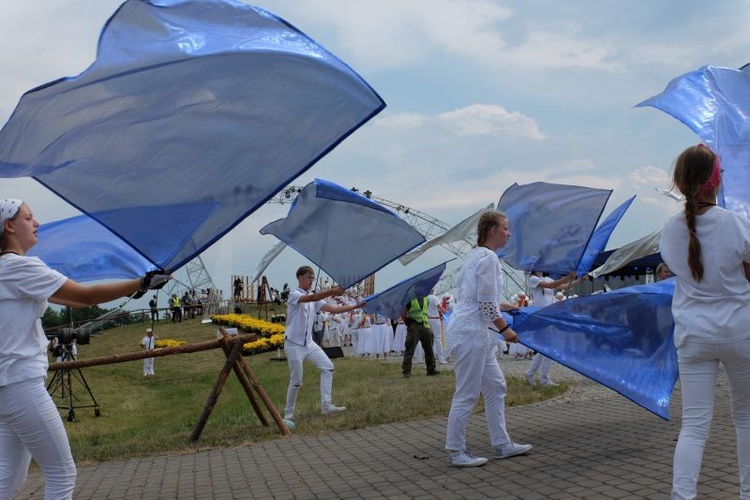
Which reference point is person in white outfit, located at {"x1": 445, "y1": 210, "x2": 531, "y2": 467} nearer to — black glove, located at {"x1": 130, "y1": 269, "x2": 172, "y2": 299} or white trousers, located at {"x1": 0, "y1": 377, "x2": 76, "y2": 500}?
black glove, located at {"x1": 130, "y1": 269, "x2": 172, "y2": 299}

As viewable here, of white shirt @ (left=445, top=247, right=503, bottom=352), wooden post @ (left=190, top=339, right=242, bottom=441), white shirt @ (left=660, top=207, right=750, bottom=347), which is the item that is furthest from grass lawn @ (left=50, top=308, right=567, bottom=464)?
white shirt @ (left=660, top=207, right=750, bottom=347)

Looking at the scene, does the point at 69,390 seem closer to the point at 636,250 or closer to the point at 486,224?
the point at 486,224

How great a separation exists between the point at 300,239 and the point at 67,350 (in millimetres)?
8243

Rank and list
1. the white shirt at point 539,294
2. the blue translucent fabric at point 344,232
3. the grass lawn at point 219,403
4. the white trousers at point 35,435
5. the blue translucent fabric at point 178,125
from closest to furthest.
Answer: the white trousers at point 35,435, the blue translucent fabric at point 178,125, the blue translucent fabric at point 344,232, the grass lawn at point 219,403, the white shirt at point 539,294

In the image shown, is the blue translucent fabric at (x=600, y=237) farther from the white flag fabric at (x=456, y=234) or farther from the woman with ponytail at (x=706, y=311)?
the woman with ponytail at (x=706, y=311)

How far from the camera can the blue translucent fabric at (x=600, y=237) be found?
28.1 ft

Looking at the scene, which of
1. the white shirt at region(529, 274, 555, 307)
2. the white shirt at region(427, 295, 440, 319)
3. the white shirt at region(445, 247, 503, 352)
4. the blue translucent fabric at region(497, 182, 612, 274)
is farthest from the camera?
the white shirt at region(427, 295, 440, 319)

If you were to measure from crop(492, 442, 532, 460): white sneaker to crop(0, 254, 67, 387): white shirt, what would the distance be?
401 cm

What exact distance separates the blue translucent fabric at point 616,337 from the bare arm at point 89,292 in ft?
11.9

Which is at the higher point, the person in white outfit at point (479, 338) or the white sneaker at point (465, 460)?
the person in white outfit at point (479, 338)

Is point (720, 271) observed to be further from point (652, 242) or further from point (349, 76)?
point (652, 242)

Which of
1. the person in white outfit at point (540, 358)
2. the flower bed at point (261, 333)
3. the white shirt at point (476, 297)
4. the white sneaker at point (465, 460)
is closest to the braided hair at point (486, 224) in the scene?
the white shirt at point (476, 297)

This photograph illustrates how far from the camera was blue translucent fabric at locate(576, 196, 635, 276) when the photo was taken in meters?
8.58

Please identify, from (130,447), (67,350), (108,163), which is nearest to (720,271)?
(108,163)
